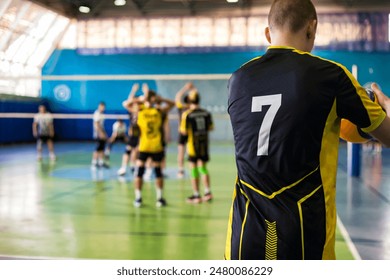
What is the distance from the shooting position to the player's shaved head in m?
1.27

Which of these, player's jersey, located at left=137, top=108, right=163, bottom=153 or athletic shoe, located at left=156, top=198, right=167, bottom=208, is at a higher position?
player's jersey, located at left=137, top=108, right=163, bottom=153

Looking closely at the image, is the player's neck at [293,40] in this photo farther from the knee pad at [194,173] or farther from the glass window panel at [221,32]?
the glass window panel at [221,32]

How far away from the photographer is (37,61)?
710 inches

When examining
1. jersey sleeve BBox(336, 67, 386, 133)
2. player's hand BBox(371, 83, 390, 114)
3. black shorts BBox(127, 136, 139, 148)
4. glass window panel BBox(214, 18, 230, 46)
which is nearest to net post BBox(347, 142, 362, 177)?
black shorts BBox(127, 136, 139, 148)

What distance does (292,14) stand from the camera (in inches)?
50.2

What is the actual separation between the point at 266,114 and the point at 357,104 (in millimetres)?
266

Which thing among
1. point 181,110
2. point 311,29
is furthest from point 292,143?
point 181,110

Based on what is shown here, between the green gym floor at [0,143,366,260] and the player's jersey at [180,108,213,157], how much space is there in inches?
30.1

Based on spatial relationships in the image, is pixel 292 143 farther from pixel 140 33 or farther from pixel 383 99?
pixel 140 33

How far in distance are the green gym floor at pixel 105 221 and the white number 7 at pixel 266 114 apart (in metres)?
2.32

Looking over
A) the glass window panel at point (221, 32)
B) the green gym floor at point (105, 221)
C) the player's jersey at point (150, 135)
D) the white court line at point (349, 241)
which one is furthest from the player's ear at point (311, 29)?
the glass window panel at point (221, 32)

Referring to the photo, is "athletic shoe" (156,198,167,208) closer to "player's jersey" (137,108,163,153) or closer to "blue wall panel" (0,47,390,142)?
"player's jersey" (137,108,163,153)
